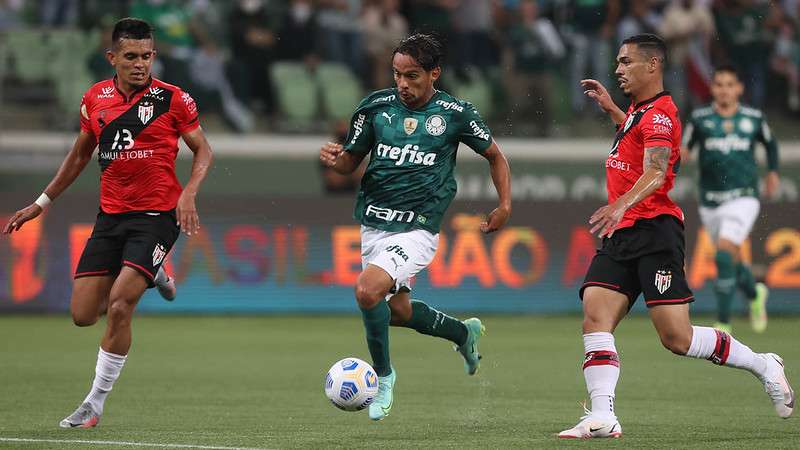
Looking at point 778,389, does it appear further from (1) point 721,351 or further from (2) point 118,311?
(2) point 118,311

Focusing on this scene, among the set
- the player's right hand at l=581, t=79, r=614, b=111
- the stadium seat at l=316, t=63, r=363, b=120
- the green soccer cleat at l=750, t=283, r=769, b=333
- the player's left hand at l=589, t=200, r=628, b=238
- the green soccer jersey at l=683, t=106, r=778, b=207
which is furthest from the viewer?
the stadium seat at l=316, t=63, r=363, b=120

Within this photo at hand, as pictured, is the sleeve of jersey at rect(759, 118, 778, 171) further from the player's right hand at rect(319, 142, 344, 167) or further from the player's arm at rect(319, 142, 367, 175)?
the player's right hand at rect(319, 142, 344, 167)

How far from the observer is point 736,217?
15.6 meters

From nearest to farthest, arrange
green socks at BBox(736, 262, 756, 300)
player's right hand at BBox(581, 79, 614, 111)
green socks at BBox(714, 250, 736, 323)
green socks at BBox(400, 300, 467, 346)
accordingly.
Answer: player's right hand at BBox(581, 79, 614, 111) < green socks at BBox(400, 300, 467, 346) < green socks at BBox(714, 250, 736, 323) < green socks at BBox(736, 262, 756, 300)

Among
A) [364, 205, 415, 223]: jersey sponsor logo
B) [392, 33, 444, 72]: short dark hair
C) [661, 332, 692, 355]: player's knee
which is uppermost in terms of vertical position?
[392, 33, 444, 72]: short dark hair

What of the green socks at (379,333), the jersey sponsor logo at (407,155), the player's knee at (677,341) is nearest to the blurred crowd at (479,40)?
the jersey sponsor logo at (407,155)

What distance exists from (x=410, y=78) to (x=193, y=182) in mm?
1513

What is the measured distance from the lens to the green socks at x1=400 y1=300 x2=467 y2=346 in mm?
9734

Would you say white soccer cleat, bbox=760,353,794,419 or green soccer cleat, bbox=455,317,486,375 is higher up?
white soccer cleat, bbox=760,353,794,419

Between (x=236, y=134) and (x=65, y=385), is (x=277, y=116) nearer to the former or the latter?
(x=236, y=134)

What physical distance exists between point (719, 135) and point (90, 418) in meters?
9.01

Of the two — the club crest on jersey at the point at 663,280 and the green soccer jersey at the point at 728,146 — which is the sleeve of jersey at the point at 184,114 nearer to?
the club crest on jersey at the point at 663,280

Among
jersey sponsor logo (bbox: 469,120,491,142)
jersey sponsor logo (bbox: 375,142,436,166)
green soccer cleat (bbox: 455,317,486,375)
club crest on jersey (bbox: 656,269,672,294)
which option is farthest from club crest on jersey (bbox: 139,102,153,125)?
club crest on jersey (bbox: 656,269,672,294)

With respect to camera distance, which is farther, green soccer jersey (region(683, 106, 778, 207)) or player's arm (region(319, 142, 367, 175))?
green soccer jersey (region(683, 106, 778, 207))
